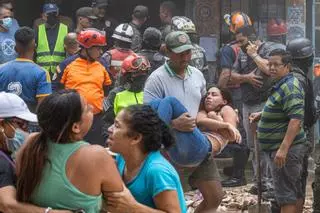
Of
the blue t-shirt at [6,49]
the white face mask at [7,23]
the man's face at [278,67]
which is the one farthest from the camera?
the white face mask at [7,23]

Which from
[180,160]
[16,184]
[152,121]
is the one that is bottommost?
[180,160]

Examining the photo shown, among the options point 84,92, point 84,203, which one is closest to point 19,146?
point 84,203

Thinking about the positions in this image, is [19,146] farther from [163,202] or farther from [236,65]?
[236,65]

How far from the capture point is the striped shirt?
6992 millimetres

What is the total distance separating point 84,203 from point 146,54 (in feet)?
19.6

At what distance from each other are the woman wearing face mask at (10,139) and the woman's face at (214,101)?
2.86 metres

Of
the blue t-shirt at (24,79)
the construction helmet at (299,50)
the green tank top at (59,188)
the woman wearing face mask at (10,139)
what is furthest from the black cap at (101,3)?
the green tank top at (59,188)

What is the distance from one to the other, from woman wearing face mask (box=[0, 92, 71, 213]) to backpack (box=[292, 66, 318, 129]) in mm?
3723

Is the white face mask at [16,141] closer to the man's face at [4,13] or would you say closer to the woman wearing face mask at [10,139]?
the woman wearing face mask at [10,139]

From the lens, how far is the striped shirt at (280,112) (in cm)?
699

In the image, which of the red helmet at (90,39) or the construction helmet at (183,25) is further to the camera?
the construction helmet at (183,25)

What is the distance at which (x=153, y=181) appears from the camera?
3.87m

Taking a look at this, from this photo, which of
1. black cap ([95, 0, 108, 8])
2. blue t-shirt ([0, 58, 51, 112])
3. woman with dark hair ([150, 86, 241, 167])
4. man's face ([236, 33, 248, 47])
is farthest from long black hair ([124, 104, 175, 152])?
black cap ([95, 0, 108, 8])

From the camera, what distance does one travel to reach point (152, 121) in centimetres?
402
